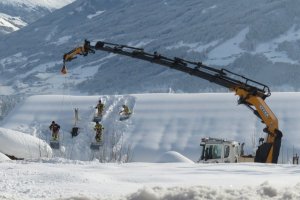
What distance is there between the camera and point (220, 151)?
2353 centimetres

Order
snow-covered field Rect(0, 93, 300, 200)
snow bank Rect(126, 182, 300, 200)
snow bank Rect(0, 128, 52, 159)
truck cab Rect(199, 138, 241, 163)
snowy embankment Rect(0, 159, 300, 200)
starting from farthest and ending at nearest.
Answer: truck cab Rect(199, 138, 241, 163) < snow bank Rect(0, 128, 52, 159) < snow-covered field Rect(0, 93, 300, 200) < snowy embankment Rect(0, 159, 300, 200) < snow bank Rect(126, 182, 300, 200)

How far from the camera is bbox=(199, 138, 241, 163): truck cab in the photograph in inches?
924

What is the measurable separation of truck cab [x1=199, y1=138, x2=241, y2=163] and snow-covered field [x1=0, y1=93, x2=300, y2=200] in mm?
1464

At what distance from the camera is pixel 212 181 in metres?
10.2

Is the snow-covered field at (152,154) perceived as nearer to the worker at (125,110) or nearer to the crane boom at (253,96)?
the worker at (125,110)

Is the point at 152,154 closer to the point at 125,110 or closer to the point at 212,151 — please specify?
the point at 125,110

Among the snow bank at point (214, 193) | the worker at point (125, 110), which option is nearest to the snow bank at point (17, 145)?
the snow bank at point (214, 193)

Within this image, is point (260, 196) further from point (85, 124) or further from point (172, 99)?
point (172, 99)

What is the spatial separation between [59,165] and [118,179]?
2356mm

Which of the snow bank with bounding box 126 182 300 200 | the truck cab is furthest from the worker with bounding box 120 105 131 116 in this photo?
the snow bank with bounding box 126 182 300 200

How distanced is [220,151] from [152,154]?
1475cm

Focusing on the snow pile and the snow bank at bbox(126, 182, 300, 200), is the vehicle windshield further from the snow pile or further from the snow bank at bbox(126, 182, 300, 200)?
the snow bank at bbox(126, 182, 300, 200)

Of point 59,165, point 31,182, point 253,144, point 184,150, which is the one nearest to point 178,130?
point 184,150

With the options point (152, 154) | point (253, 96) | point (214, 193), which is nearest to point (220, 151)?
point (253, 96)
